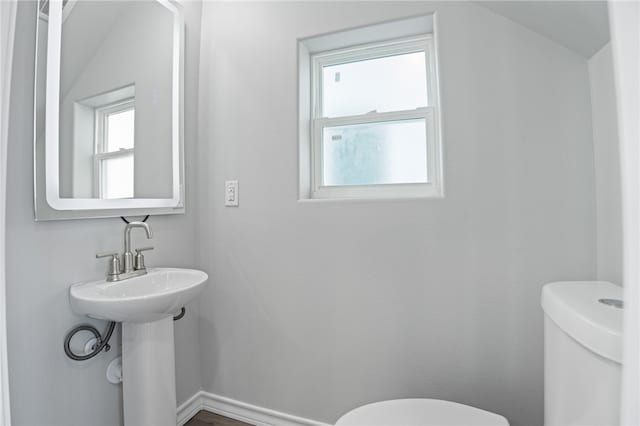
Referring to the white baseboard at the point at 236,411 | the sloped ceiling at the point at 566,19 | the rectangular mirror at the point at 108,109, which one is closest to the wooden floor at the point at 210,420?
the white baseboard at the point at 236,411

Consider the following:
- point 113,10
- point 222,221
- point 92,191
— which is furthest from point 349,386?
point 113,10

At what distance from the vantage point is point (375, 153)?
1.36 metres

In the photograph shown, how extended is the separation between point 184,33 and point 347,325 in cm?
154

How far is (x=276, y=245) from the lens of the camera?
1.34m

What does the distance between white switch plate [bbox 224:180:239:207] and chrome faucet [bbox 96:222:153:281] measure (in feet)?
1.27

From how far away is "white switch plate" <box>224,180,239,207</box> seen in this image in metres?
1.42

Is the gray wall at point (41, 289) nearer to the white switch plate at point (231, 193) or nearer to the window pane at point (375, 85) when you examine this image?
the white switch plate at point (231, 193)

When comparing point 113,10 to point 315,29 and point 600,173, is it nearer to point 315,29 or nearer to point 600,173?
point 315,29

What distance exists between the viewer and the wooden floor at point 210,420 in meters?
1.37

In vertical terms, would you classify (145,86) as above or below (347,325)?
above

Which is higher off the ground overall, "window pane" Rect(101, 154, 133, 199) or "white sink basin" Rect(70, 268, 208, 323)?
"window pane" Rect(101, 154, 133, 199)

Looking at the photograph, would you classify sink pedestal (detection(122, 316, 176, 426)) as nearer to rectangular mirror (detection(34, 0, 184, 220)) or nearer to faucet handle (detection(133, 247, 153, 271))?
faucet handle (detection(133, 247, 153, 271))

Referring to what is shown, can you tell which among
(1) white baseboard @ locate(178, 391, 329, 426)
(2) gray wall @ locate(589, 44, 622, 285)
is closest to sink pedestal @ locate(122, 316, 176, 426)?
(1) white baseboard @ locate(178, 391, 329, 426)

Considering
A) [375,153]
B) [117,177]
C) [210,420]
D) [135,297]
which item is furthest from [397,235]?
[210,420]
